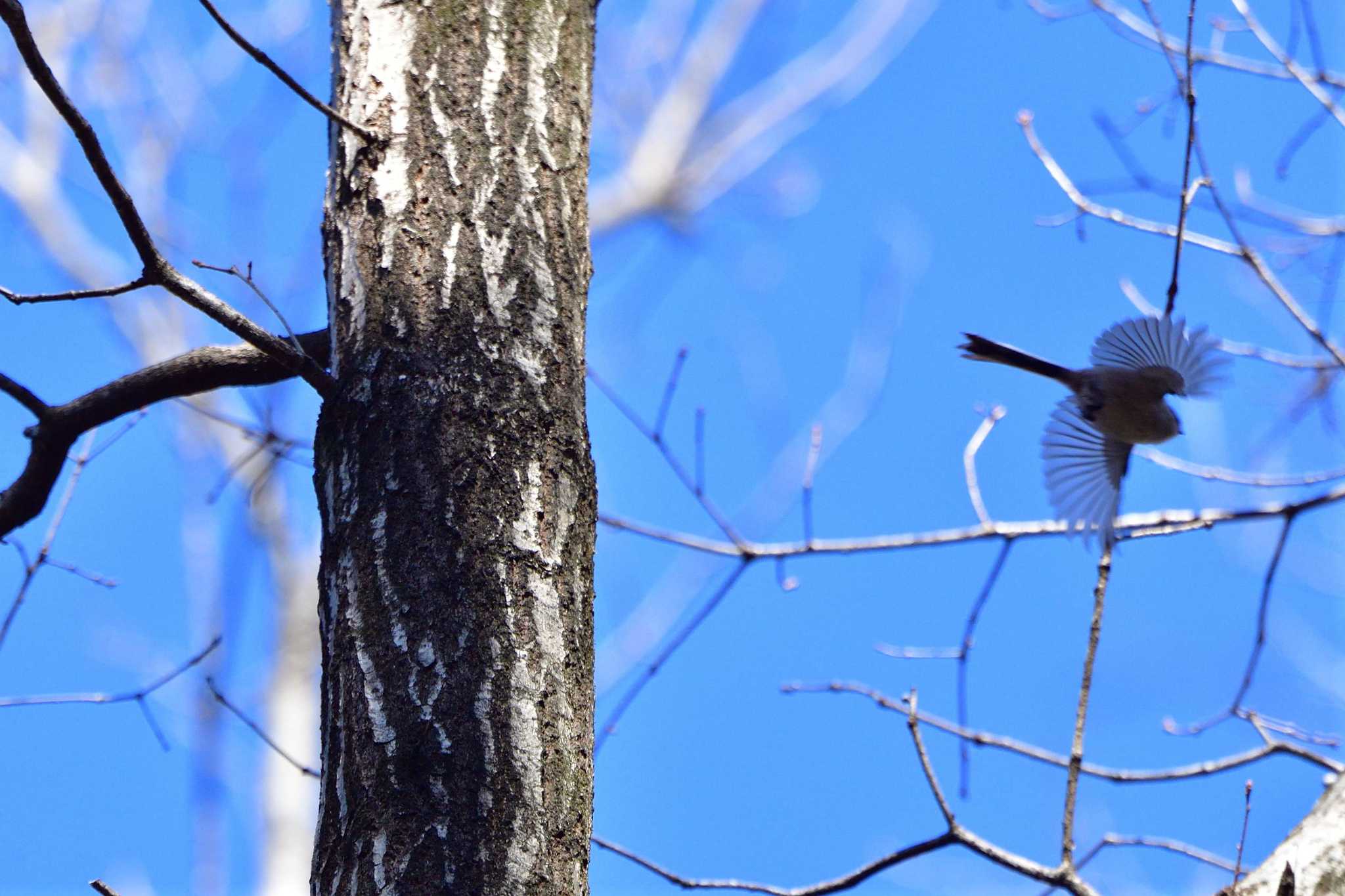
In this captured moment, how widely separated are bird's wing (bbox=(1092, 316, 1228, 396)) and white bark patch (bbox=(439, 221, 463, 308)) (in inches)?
51.4

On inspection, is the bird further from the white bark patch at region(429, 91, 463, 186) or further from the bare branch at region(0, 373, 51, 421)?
the bare branch at region(0, 373, 51, 421)

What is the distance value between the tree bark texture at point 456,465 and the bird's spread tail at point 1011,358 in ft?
3.12

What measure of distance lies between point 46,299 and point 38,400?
0.93 ft

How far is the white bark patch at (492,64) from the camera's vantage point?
1.56m

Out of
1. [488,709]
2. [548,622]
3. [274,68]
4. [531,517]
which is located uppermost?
[274,68]

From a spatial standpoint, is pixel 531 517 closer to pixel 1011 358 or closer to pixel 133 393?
pixel 133 393

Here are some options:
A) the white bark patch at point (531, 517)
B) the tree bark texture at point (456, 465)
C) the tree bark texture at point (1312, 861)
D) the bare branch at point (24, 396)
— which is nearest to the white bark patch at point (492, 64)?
the tree bark texture at point (456, 465)

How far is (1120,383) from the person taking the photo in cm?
230

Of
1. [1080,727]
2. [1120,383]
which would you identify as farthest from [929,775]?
[1120,383]

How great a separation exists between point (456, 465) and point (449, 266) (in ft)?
0.88

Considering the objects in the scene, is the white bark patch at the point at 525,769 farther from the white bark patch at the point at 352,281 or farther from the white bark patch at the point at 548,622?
the white bark patch at the point at 352,281

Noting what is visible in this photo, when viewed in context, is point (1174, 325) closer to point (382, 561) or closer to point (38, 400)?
point (382, 561)

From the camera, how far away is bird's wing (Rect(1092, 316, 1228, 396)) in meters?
2.24

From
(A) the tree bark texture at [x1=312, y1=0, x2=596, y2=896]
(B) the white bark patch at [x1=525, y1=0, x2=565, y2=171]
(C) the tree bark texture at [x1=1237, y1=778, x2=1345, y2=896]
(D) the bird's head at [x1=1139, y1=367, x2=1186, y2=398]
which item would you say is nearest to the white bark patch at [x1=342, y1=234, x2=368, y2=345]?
(A) the tree bark texture at [x1=312, y1=0, x2=596, y2=896]
